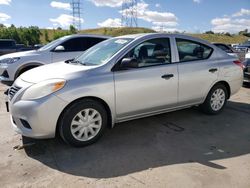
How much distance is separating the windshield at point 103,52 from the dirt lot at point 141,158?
1.26 metres

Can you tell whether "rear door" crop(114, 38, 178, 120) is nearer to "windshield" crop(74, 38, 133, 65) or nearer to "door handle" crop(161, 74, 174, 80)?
"door handle" crop(161, 74, 174, 80)

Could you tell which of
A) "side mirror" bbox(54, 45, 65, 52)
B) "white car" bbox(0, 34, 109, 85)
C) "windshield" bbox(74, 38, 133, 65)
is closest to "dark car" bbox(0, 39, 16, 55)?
"white car" bbox(0, 34, 109, 85)

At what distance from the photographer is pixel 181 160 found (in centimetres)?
354

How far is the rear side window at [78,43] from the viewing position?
7895 mm

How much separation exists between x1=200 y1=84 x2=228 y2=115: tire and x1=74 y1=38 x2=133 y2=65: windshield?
2110mm

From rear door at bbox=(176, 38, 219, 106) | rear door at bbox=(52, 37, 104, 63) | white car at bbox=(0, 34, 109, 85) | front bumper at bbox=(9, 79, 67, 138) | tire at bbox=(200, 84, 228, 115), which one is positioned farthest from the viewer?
rear door at bbox=(52, 37, 104, 63)

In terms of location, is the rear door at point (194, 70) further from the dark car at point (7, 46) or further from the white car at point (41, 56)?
the dark car at point (7, 46)

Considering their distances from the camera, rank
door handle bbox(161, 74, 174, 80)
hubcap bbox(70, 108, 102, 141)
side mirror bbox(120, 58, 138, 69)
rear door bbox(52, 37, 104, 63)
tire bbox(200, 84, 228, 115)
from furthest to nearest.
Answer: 1. rear door bbox(52, 37, 104, 63)
2. tire bbox(200, 84, 228, 115)
3. door handle bbox(161, 74, 174, 80)
4. side mirror bbox(120, 58, 138, 69)
5. hubcap bbox(70, 108, 102, 141)

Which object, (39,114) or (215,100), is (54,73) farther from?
(215,100)

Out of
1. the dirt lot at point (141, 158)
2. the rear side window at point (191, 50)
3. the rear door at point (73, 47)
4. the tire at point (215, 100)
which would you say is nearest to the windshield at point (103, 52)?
the rear side window at point (191, 50)

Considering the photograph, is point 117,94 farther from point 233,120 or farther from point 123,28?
point 123,28

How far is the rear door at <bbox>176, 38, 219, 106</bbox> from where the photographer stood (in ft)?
15.5

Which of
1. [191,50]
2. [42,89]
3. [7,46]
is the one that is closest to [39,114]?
[42,89]

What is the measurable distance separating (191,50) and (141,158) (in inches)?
96.2
